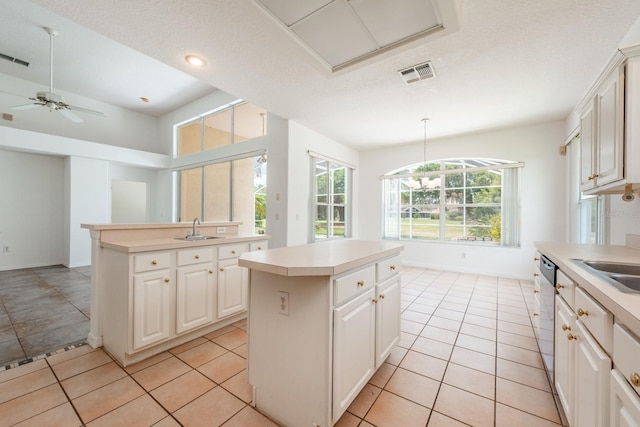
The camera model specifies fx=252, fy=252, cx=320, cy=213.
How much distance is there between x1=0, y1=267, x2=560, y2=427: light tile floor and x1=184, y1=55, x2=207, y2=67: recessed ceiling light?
2745 mm

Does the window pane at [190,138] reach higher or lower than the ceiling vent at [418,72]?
higher

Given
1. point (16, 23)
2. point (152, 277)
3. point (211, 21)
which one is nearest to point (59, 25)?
point (16, 23)

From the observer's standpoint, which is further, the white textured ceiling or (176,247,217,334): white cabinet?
(176,247,217,334): white cabinet

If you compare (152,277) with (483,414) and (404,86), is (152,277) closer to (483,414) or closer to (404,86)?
(483,414)

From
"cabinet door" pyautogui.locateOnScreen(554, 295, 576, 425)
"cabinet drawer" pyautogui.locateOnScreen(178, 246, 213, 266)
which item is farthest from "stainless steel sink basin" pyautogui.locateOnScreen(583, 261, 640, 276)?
"cabinet drawer" pyautogui.locateOnScreen(178, 246, 213, 266)

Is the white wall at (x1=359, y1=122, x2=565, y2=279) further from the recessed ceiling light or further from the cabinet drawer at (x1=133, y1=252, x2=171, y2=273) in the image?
the cabinet drawer at (x1=133, y1=252, x2=171, y2=273)

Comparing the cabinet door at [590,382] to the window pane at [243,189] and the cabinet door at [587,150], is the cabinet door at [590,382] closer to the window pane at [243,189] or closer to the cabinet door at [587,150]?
the cabinet door at [587,150]


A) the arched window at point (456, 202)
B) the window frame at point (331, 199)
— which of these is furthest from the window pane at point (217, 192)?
the arched window at point (456, 202)

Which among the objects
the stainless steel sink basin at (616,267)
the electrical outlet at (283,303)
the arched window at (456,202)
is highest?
the arched window at (456,202)

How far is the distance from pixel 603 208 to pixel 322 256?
3.25 m

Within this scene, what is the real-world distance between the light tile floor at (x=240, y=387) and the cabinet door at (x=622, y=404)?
0.83 meters

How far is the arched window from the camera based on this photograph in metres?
4.67

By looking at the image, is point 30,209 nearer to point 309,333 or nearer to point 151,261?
point 151,261

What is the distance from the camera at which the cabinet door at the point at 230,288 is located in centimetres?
257
